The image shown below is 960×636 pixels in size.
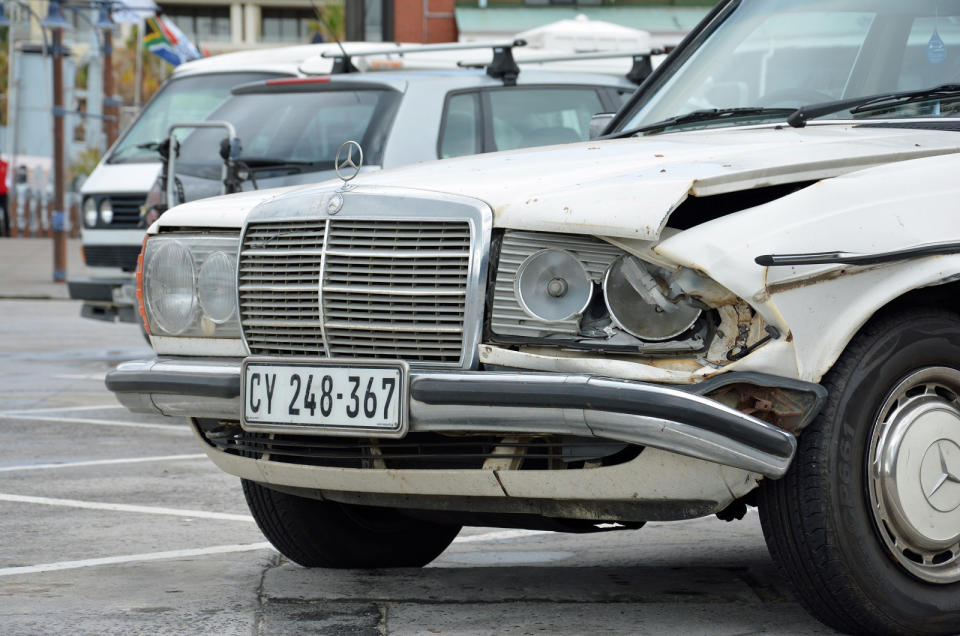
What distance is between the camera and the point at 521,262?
3.84m

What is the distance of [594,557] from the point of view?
5316mm

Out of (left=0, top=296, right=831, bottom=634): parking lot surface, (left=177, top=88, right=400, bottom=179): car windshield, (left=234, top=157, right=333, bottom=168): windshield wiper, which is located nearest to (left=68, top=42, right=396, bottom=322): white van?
(left=177, top=88, right=400, bottom=179): car windshield

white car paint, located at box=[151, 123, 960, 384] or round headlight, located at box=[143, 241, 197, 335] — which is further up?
white car paint, located at box=[151, 123, 960, 384]

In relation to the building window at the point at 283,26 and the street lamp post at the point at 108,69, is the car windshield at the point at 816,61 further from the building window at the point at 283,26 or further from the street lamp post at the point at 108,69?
the building window at the point at 283,26

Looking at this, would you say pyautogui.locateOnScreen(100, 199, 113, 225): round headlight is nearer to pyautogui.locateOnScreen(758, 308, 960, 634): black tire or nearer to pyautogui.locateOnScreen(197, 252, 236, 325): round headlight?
pyautogui.locateOnScreen(197, 252, 236, 325): round headlight

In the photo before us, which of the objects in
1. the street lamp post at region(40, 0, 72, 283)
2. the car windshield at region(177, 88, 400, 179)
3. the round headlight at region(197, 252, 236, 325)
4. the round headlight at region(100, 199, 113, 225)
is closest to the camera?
the round headlight at region(197, 252, 236, 325)

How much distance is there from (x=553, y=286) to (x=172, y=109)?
9.92m

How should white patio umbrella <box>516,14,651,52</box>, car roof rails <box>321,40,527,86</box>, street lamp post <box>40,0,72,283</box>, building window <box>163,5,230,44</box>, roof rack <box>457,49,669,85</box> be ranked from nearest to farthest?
car roof rails <box>321,40,527,86</box> < roof rack <box>457,49,669,85</box> < white patio umbrella <box>516,14,651,52</box> < street lamp post <box>40,0,72,283</box> < building window <box>163,5,230,44</box>

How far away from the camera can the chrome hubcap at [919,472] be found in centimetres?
381

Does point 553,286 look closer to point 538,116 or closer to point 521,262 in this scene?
point 521,262

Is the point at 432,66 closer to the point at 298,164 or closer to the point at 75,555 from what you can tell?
the point at 298,164

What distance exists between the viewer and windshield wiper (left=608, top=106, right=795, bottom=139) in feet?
15.9

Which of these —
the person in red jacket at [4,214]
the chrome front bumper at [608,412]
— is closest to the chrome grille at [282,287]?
the chrome front bumper at [608,412]

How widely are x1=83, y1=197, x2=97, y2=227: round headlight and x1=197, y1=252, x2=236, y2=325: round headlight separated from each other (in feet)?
28.1
